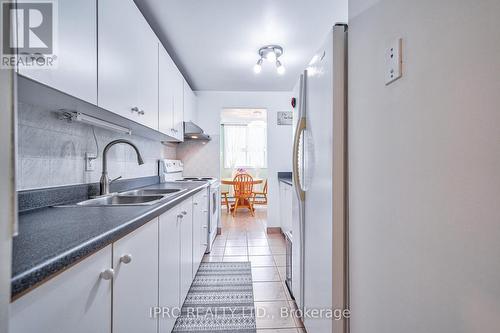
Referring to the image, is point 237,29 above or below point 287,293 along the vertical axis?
above

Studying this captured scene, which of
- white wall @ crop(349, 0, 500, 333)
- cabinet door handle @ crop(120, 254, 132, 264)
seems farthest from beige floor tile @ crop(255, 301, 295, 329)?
cabinet door handle @ crop(120, 254, 132, 264)

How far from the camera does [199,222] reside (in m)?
2.32

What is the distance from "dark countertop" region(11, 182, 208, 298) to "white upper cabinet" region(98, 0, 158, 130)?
54 cm

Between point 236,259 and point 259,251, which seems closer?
point 236,259

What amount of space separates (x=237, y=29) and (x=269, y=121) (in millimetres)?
1875

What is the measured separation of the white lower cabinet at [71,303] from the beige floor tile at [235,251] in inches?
87.9

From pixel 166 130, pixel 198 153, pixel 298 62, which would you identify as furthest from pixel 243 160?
pixel 166 130

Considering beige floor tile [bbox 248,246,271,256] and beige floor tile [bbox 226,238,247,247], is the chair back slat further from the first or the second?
beige floor tile [bbox 248,246,271,256]

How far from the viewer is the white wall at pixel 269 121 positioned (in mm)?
3809

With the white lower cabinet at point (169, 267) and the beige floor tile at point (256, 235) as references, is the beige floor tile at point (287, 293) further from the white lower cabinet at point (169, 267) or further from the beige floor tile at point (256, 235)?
the beige floor tile at point (256, 235)

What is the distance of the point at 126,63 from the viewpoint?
1.38 meters

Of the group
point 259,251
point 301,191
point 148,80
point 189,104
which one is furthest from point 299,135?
point 189,104

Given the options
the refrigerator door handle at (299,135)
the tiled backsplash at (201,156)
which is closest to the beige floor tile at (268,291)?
the refrigerator door handle at (299,135)

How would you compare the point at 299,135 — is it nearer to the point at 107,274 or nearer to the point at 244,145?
the point at 107,274
